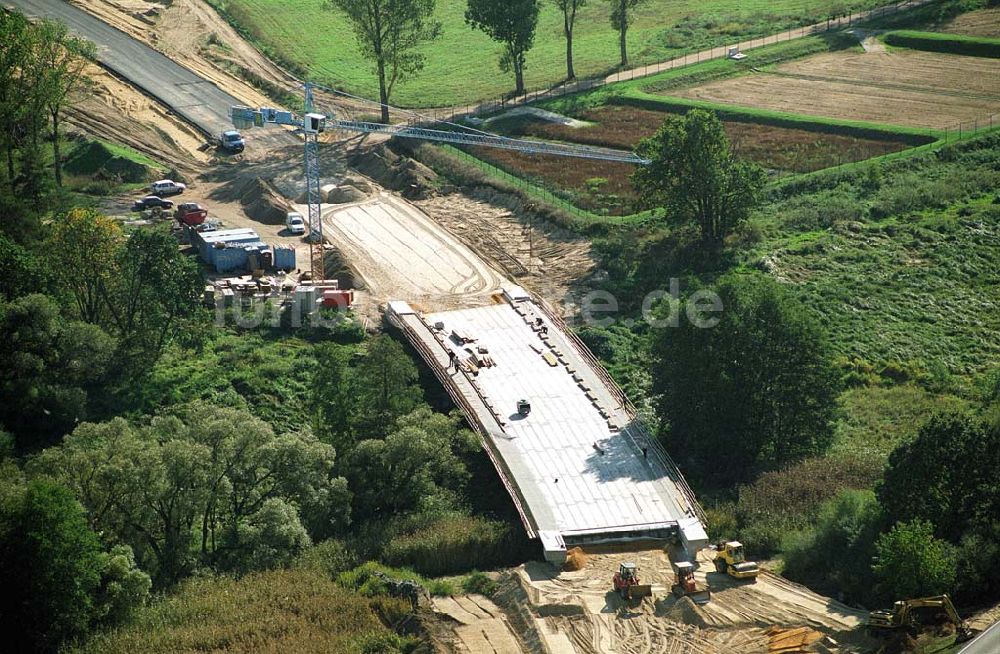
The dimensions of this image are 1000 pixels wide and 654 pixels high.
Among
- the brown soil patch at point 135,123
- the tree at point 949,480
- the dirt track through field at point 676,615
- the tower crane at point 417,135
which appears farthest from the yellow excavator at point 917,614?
the brown soil patch at point 135,123

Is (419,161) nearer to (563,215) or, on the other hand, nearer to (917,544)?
(563,215)

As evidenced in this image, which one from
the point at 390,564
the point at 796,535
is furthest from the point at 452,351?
the point at 796,535

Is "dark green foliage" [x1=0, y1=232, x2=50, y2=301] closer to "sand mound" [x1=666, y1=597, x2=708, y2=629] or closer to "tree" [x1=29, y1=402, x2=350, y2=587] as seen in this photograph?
"tree" [x1=29, y1=402, x2=350, y2=587]

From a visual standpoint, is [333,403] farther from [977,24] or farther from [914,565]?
[977,24]

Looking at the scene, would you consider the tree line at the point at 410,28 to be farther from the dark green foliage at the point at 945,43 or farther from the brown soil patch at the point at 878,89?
the dark green foliage at the point at 945,43

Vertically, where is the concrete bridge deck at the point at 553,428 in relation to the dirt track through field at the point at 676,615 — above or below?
above
